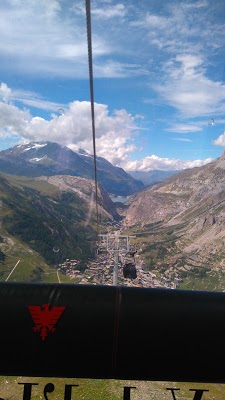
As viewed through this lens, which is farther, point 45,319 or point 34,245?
point 34,245

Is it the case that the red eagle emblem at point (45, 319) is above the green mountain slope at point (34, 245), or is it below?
below

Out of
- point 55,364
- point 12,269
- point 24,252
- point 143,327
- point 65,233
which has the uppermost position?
point 65,233

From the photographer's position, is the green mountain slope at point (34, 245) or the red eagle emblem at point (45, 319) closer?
the red eagle emblem at point (45, 319)

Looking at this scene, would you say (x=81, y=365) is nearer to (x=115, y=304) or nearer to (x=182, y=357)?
(x=115, y=304)

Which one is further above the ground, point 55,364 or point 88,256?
point 88,256

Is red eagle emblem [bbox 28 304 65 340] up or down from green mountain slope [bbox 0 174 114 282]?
down

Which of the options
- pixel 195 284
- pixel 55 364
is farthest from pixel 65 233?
pixel 55 364

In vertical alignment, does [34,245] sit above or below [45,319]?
above

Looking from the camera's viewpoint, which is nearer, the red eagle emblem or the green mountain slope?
the red eagle emblem
